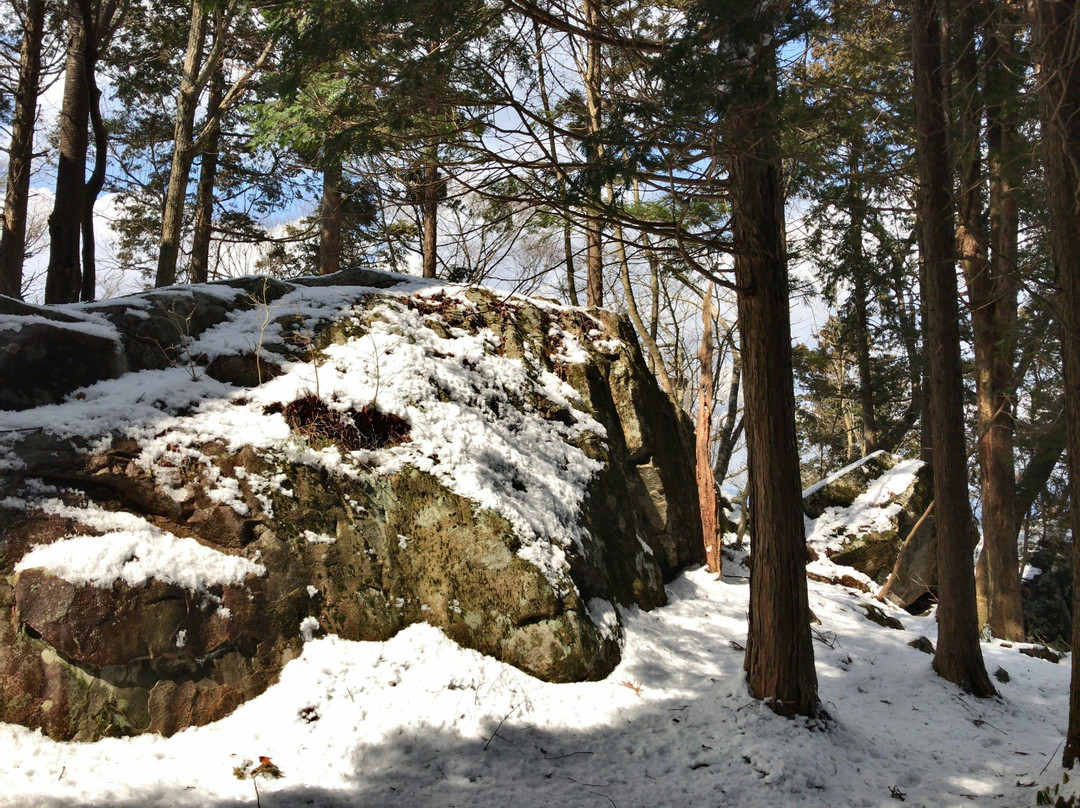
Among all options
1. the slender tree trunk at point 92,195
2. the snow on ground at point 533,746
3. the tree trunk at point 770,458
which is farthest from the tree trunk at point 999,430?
the slender tree trunk at point 92,195

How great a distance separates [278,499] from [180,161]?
24.6ft

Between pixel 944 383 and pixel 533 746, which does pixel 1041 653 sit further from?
pixel 533 746

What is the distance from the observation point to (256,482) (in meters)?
4.50

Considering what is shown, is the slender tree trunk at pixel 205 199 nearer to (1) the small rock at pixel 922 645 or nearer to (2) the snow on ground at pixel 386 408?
(2) the snow on ground at pixel 386 408

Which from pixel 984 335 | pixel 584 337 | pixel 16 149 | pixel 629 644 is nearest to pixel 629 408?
pixel 584 337

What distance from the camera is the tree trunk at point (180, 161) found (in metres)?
9.52

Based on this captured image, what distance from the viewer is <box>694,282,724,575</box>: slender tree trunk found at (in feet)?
25.5

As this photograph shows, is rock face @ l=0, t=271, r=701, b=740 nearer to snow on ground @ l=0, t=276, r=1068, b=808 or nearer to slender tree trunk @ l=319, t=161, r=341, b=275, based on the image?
snow on ground @ l=0, t=276, r=1068, b=808

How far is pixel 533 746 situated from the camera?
3.99 metres

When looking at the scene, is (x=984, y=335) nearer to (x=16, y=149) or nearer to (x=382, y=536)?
(x=382, y=536)

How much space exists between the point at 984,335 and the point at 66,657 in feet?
34.3

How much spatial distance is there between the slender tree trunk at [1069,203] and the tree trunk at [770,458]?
60.2 inches

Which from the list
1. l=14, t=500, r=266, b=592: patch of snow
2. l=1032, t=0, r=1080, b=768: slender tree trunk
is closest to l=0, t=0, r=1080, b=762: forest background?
l=1032, t=0, r=1080, b=768: slender tree trunk

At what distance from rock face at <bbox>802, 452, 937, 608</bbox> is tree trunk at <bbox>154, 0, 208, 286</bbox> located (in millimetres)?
10576
